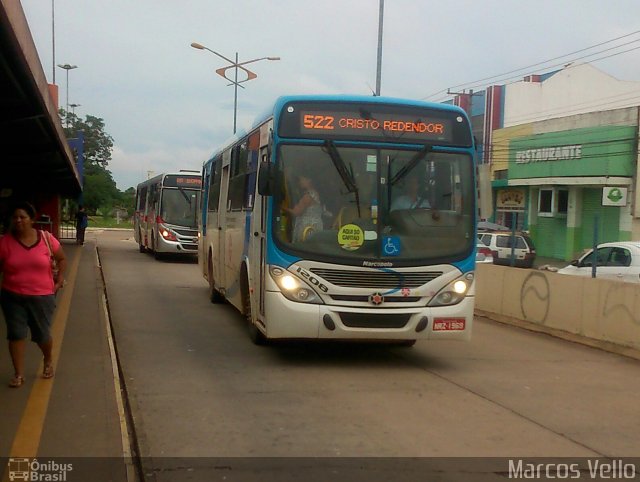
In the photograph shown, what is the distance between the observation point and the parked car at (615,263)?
46.7 feet

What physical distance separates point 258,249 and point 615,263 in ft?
28.4

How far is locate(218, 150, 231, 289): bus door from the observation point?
12.6 metres

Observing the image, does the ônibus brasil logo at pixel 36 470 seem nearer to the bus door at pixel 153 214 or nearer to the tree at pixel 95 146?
the bus door at pixel 153 214

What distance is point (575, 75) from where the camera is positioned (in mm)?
46000

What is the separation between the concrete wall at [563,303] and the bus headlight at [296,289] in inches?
189

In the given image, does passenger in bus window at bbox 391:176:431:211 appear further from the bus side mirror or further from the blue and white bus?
the bus side mirror

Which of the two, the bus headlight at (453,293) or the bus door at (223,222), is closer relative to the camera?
the bus headlight at (453,293)

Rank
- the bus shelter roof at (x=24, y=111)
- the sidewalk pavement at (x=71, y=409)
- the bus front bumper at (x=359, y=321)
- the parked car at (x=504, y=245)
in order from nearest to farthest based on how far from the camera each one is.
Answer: the sidewalk pavement at (x=71, y=409) < the bus shelter roof at (x=24, y=111) < the bus front bumper at (x=359, y=321) < the parked car at (x=504, y=245)

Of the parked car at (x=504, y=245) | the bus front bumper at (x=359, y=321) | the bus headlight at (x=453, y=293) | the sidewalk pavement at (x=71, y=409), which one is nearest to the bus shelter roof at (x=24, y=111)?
the sidewalk pavement at (x=71, y=409)

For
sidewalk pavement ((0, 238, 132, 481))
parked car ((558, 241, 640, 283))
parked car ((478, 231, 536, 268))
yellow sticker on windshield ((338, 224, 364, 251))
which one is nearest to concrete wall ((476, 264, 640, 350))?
parked car ((558, 241, 640, 283))

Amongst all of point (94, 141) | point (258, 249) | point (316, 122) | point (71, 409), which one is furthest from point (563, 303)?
point (94, 141)

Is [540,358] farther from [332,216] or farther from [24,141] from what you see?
[24,141]

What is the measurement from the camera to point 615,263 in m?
14.6

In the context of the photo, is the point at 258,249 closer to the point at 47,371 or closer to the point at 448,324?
the point at 448,324
